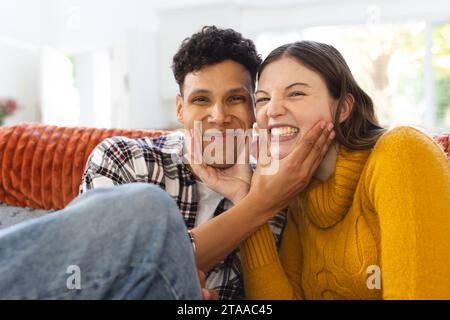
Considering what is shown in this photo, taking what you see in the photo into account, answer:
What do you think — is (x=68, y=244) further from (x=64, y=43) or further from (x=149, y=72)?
Answer: (x=64, y=43)

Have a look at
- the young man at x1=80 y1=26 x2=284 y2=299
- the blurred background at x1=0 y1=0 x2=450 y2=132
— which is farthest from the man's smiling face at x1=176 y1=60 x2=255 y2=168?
the blurred background at x1=0 y1=0 x2=450 y2=132

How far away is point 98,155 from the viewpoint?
1.38 m

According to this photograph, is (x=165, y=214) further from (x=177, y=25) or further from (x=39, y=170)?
(x=177, y=25)

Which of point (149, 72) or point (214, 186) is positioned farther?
point (149, 72)

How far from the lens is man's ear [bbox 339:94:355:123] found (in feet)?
4.34

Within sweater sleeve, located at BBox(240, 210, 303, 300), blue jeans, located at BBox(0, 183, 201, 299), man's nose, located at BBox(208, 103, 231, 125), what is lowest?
sweater sleeve, located at BBox(240, 210, 303, 300)

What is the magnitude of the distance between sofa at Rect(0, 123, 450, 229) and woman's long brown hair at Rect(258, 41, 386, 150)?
0.61 m

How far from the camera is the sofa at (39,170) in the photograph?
5.38 feet

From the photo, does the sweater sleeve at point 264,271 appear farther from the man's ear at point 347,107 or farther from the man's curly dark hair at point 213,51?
the man's curly dark hair at point 213,51

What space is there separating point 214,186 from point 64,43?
5980mm

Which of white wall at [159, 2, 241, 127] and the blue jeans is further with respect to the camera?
white wall at [159, 2, 241, 127]

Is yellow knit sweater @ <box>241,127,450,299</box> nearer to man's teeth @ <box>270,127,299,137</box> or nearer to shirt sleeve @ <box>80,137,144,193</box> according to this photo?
man's teeth @ <box>270,127,299,137</box>

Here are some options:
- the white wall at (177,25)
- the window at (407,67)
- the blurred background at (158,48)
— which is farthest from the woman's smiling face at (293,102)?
the white wall at (177,25)
